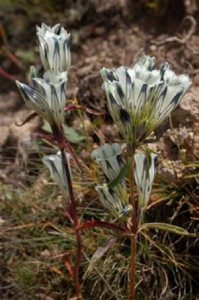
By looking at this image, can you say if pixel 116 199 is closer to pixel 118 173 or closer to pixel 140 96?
pixel 118 173

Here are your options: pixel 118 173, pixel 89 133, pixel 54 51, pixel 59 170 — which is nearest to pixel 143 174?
pixel 118 173

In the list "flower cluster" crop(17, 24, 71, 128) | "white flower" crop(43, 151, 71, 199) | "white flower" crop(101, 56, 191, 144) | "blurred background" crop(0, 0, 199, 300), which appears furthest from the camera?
"blurred background" crop(0, 0, 199, 300)

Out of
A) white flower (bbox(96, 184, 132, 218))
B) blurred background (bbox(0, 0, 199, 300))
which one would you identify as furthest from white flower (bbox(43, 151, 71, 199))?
blurred background (bbox(0, 0, 199, 300))

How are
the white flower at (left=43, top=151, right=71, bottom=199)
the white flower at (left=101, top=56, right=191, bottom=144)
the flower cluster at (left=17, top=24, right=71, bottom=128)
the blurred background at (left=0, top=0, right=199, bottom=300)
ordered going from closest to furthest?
the white flower at (left=101, top=56, right=191, bottom=144), the flower cluster at (left=17, top=24, right=71, bottom=128), the white flower at (left=43, top=151, right=71, bottom=199), the blurred background at (left=0, top=0, right=199, bottom=300)

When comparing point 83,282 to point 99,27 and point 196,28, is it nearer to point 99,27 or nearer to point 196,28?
point 196,28

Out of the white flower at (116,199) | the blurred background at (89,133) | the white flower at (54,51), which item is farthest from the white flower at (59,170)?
the blurred background at (89,133)

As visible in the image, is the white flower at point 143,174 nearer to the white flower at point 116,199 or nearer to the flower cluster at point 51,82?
the white flower at point 116,199

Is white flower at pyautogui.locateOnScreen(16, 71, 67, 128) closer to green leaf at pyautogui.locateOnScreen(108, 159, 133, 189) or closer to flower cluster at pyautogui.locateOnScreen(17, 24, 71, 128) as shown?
flower cluster at pyautogui.locateOnScreen(17, 24, 71, 128)
